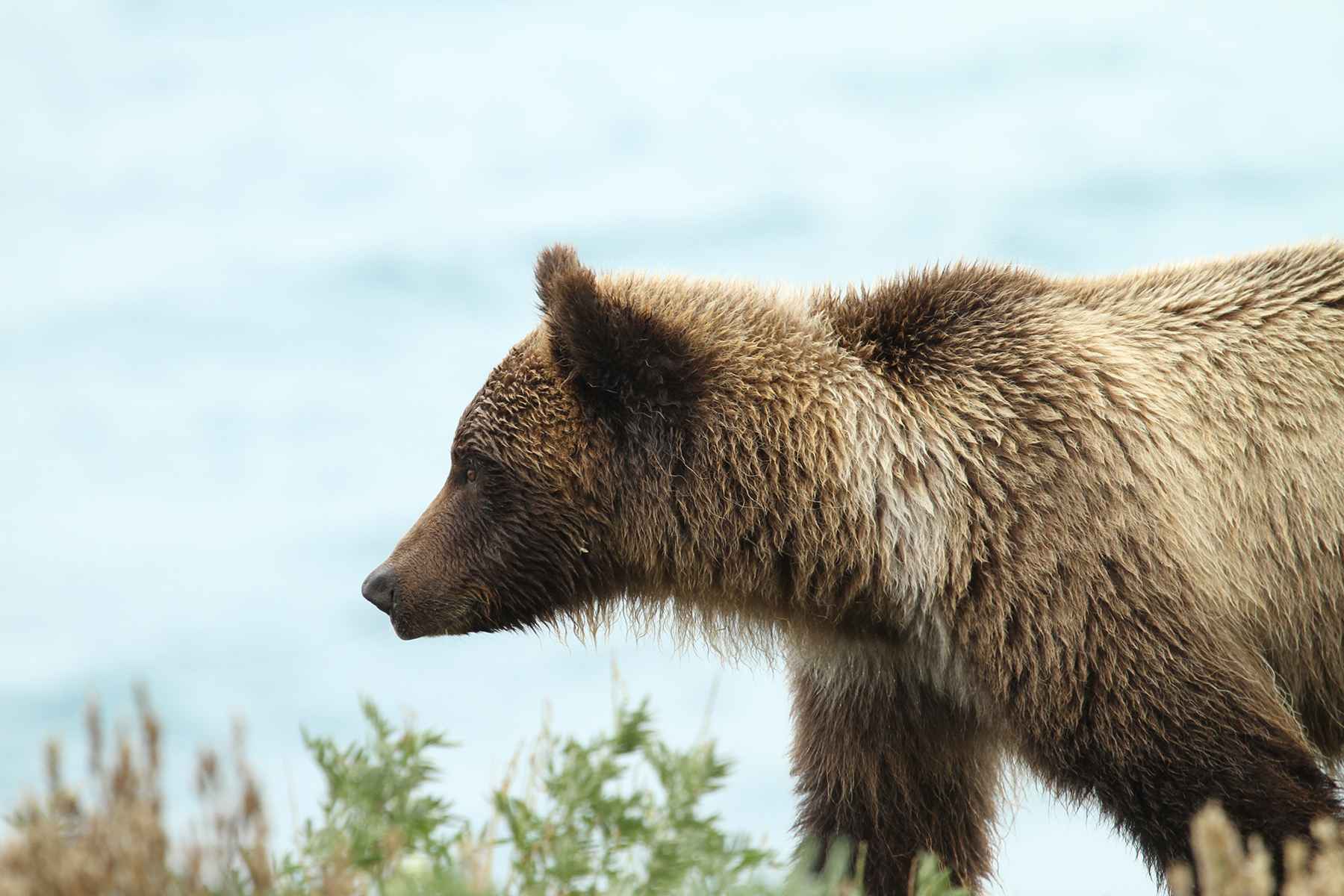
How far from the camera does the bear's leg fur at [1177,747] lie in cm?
486

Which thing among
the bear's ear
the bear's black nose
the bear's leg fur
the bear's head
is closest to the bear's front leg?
the bear's head

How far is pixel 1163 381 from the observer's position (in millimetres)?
5566

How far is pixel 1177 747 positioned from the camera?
4.89 m

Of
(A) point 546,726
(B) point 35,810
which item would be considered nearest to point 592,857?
(A) point 546,726

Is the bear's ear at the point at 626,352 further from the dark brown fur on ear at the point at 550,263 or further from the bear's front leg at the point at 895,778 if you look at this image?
the bear's front leg at the point at 895,778

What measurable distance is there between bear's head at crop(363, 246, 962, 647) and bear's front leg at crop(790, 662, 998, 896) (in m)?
0.53

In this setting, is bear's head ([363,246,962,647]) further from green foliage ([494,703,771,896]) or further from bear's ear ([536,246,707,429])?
green foliage ([494,703,771,896])

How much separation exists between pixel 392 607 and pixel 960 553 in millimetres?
2259

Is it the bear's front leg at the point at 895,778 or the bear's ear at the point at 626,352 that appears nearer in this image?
the bear's ear at the point at 626,352

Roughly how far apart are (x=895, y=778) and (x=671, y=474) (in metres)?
1.59

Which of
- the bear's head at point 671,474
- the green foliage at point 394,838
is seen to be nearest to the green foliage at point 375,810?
the green foliage at point 394,838

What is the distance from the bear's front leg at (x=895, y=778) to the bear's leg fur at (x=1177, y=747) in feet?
2.80

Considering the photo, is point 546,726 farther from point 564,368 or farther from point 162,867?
point 564,368

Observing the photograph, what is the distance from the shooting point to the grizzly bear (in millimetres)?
5016
